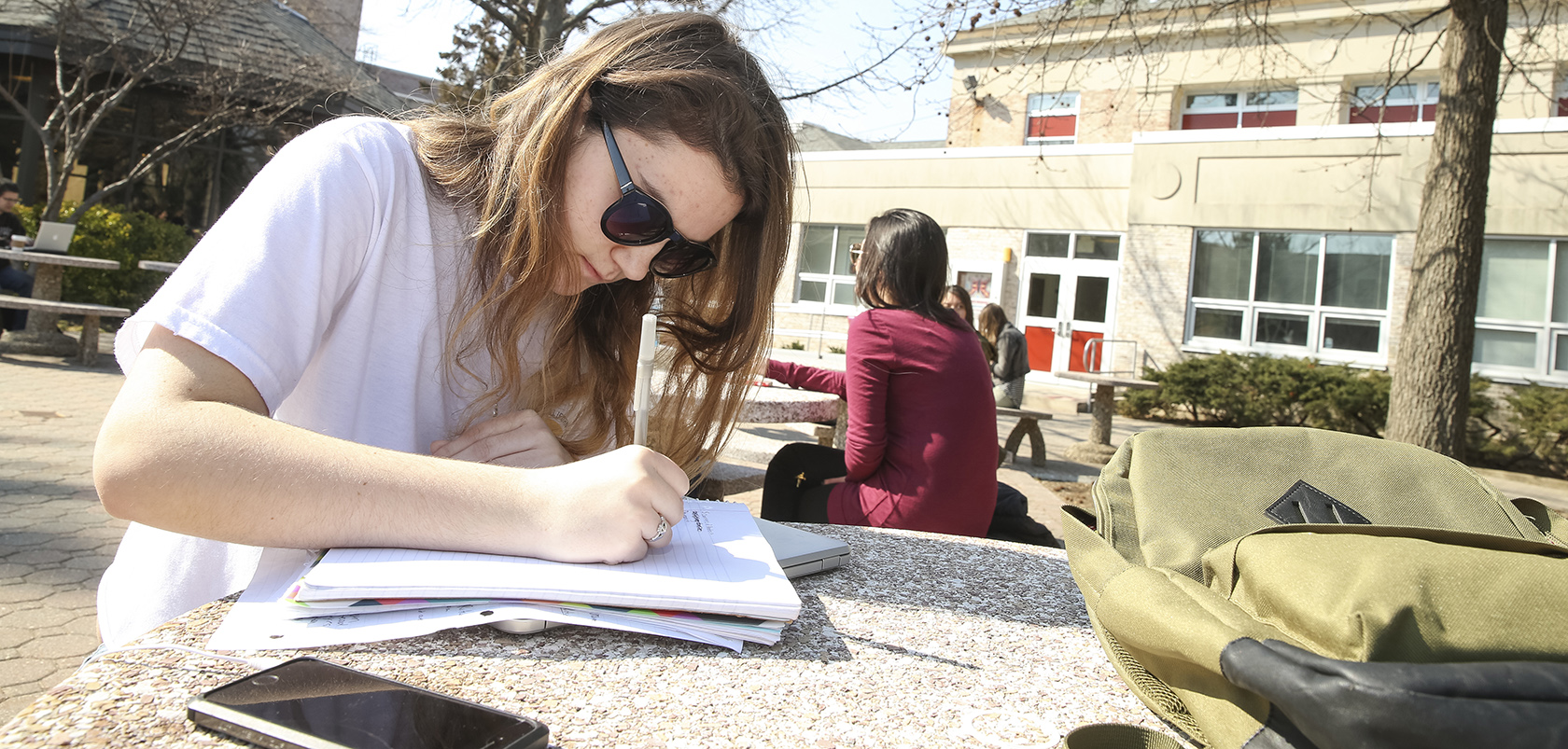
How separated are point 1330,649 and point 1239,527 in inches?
12.5

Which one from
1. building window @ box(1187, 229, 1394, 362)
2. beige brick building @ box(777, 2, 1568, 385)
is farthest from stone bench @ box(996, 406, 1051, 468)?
building window @ box(1187, 229, 1394, 362)

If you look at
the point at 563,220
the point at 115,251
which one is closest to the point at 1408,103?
the point at 563,220

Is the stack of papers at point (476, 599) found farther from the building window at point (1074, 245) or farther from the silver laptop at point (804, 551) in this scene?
the building window at point (1074, 245)

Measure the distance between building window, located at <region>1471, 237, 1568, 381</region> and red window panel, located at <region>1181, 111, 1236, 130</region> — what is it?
519 cm

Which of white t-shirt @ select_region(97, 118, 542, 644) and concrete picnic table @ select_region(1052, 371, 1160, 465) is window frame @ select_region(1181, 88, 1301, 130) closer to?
concrete picnic table @ select_region(1052, 371, 1160, 465)

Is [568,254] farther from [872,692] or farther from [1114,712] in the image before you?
[1114,712]

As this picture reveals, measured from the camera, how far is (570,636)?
881 mm

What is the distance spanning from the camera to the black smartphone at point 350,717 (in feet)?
2.02

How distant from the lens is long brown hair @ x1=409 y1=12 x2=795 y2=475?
1.41 meters

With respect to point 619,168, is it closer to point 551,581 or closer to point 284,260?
point 284,260

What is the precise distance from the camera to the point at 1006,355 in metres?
9.41

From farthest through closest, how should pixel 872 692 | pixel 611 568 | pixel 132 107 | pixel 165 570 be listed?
pixel 132 107 < pixel 165 570 < pixel 611 568 < pixel 872 692

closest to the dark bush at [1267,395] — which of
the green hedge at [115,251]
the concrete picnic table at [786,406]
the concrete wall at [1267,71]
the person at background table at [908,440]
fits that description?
the concrete wall at [1267,71]

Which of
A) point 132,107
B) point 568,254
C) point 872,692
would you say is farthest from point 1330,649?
point 132,107
